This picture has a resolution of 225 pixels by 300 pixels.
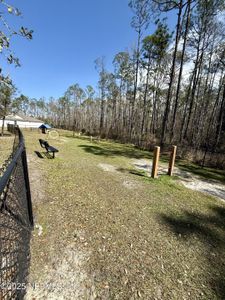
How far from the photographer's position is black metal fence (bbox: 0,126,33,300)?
1.71 metres

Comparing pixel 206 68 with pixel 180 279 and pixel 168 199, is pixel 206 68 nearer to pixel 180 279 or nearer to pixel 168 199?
pixel 168 199

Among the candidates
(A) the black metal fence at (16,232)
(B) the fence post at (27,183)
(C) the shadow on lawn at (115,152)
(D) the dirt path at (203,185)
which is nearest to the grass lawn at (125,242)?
(A) the black metal fence at (16,232)

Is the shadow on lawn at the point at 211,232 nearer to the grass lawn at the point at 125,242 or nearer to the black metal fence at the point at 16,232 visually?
the grass lawn at the point at 125,242

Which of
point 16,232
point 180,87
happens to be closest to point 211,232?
point 16,232

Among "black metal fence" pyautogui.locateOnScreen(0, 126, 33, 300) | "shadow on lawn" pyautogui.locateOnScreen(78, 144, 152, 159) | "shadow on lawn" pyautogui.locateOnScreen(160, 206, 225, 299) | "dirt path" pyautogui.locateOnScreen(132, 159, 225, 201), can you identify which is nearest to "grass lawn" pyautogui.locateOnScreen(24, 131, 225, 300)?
"shadow on lawn" pyautogui.locateOnScreen(160, 206, 225, 299)

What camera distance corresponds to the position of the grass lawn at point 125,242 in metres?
2.06

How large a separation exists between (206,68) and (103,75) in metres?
16.3

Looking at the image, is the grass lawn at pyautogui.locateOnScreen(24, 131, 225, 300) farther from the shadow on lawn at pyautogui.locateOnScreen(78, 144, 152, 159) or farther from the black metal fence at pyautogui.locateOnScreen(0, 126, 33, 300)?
the shadow on lawn at pyautogui.locateOnScreen(78, 144, 152, 159)

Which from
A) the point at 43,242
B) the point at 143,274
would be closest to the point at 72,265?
the point at 43,242

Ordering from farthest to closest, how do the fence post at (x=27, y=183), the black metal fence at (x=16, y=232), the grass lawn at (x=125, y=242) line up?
the fence post at (x=27, y=183) < the grass lawn at (x=125, y=242) < the black metal fence at (x=16, y=232)

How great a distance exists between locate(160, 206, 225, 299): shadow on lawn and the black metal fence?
2.48 metres

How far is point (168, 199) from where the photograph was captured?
4633 mm

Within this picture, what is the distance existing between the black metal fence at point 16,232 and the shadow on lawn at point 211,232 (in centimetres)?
248

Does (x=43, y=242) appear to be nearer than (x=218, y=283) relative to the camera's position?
No
